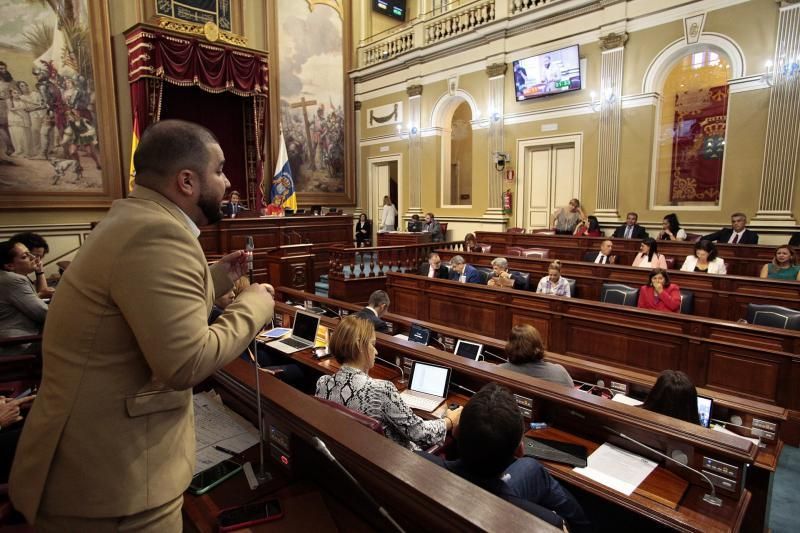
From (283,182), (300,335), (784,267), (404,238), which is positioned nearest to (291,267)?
(404,238)

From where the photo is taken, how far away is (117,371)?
87 centimetres

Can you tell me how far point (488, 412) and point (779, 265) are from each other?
5.36m

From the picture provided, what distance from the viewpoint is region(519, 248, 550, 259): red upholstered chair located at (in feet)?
23.8

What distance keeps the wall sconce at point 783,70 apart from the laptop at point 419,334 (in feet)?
23.4

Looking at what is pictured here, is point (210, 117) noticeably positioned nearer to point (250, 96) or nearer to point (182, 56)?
point (250, 96)

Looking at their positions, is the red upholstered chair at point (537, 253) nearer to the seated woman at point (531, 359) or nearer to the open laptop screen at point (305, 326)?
the open laptop screen at point (305, 326)

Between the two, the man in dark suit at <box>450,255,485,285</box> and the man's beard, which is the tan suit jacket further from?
the man in dark suit at <box>450,255,485,285</box>

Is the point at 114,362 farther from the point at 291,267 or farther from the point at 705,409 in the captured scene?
the point at 291,267

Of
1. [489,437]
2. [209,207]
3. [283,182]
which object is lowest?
[489,437]

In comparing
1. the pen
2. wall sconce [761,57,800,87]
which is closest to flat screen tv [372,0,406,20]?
wall sconce [761,57,800,87]

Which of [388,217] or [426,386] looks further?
[388,217]

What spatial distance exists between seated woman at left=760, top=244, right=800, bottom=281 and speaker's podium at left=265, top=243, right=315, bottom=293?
19.5 feet

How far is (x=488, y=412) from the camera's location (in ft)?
4.68

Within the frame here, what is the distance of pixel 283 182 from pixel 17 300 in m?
7.57
